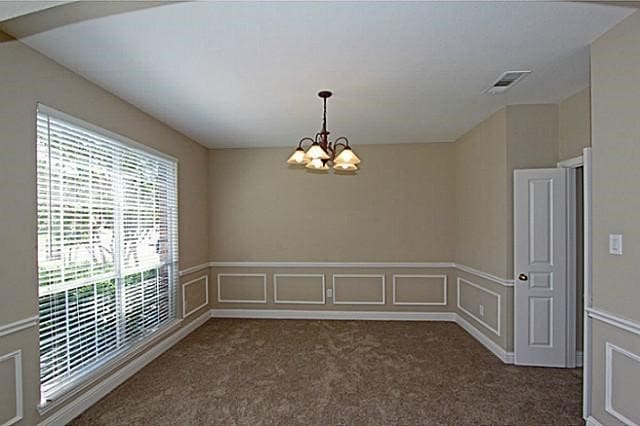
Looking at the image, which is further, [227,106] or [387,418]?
[227,106]

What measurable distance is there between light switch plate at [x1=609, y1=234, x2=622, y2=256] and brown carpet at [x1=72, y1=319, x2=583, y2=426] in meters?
1.41

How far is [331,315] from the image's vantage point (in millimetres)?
5973

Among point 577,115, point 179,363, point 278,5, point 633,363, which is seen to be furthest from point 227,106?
point 633,363

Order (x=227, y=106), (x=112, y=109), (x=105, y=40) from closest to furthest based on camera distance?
(x=105, y=40) → (x=112, y=109) → (x=227, y=106)

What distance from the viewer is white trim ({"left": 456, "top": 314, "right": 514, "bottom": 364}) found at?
4105 mm

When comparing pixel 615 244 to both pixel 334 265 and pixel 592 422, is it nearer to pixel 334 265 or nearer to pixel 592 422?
pixel 592 422

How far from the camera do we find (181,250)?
511 centimetres

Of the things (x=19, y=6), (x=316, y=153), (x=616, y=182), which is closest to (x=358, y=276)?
(x=316, y=153)

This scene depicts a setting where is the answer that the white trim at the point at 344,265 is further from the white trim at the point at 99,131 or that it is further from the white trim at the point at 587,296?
the white trim at the point at 587,296

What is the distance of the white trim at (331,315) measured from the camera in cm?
583

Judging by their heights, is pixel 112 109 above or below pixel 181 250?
above

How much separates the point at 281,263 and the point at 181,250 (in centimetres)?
158

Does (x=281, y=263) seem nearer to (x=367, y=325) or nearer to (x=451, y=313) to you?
(x=367, y=325)

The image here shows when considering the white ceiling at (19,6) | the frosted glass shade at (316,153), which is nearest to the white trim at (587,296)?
the frosted glass shade at (316,153)
